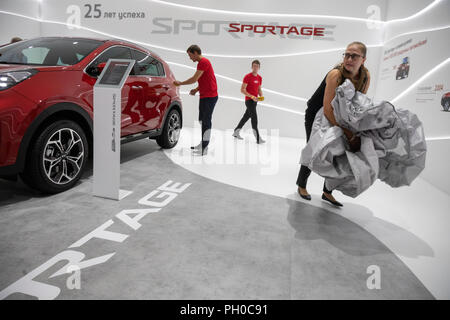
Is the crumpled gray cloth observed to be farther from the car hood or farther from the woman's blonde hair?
the car hood

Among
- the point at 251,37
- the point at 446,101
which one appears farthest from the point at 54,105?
the point at 251,37

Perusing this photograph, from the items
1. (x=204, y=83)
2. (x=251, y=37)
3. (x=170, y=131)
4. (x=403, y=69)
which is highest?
(x=251, y=37)

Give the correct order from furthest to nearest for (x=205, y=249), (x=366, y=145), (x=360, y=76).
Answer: (x=360, y=76) < (x=366, y=145) < (x=205, y=249)

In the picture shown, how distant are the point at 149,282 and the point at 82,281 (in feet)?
1.16

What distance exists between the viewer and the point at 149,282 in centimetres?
160

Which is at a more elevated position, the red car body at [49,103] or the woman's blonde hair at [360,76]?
the woman's blonde hair at [360,76]

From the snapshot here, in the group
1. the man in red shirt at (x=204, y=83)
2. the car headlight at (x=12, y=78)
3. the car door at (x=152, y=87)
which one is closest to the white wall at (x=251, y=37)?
the man in red shirt at (x=204, y=83)

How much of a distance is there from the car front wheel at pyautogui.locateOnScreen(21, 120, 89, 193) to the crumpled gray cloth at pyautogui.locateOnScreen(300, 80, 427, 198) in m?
2.14

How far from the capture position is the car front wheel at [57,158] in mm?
2418

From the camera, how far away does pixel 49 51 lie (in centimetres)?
308

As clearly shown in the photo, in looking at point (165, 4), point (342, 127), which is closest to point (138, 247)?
point (342, 127)

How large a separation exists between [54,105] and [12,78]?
34cm

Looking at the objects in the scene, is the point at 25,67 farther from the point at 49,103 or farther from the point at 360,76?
the point at 360,76

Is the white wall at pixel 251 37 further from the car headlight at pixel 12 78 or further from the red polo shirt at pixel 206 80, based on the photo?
the car headlight at pixel 12 78
